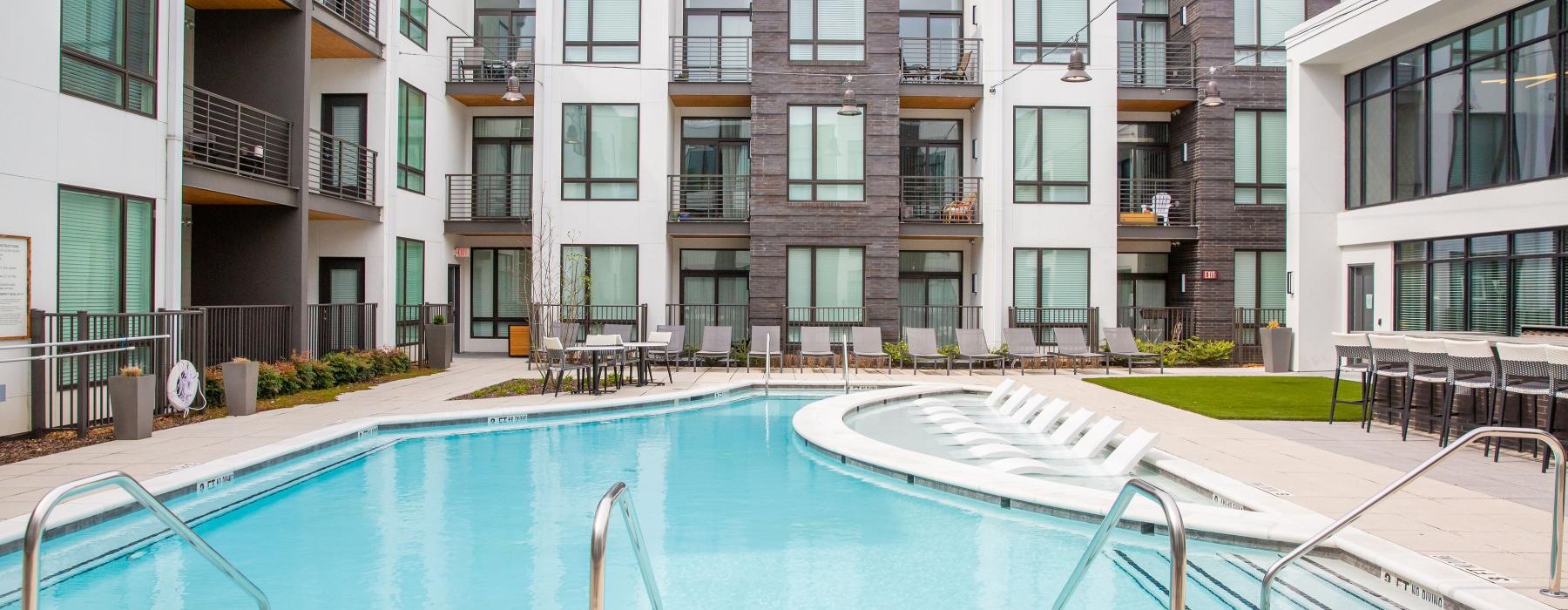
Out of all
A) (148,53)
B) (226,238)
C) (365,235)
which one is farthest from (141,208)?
(365,235)

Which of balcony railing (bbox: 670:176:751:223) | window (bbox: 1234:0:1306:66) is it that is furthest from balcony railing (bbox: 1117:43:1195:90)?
balcony railing (bbox: 670:176:751:223)

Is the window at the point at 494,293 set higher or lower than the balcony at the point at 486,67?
lower

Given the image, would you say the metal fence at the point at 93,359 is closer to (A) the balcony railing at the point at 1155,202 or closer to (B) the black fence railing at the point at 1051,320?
(B) the black fence railing at the point at 1051,320

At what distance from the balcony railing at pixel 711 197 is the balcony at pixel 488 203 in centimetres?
312

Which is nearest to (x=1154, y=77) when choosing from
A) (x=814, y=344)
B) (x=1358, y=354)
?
(x=814, y=344)

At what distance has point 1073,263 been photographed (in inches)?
738

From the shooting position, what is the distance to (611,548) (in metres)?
6.12

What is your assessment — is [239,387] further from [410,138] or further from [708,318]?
[708,318]

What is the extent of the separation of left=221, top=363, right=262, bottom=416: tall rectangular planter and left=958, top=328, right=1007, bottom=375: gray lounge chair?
11769 mm

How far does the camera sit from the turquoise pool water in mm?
5020

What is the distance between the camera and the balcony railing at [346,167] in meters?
15.5

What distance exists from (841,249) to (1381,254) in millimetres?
9549

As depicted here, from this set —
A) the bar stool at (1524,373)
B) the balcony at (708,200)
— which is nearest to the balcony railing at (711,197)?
the balcony at (708,200)

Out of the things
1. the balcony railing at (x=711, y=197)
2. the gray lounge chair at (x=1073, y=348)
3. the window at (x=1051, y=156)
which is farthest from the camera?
the balcony railing at (x=711, y=197)
